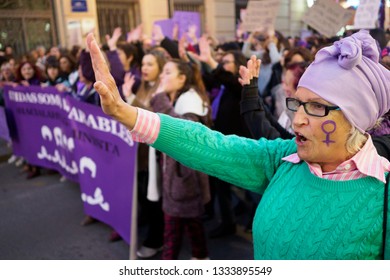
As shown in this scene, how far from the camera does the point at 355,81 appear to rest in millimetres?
1047

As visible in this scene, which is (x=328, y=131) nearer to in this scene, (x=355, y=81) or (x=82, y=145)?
(x=355, y=81)

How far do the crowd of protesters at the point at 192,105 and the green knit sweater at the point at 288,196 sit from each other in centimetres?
24

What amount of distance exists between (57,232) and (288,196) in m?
3.00

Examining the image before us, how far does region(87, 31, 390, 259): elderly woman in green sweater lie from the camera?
3.45 ft

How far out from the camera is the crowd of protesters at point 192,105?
2.58 metres

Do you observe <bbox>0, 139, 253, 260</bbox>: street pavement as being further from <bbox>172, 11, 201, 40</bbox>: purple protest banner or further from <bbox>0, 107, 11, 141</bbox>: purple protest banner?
<bbox>172, 11, 201, 40</bbox>: purple protest banner

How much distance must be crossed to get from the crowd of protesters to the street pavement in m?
0.18

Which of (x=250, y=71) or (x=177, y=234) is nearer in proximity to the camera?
(x=250, y=71)

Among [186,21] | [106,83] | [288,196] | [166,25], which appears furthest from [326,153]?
[186,21]

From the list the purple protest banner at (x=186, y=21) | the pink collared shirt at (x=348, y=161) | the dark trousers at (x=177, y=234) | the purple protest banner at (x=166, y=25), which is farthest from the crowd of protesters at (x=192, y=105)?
the purple protest banner at (x=186, y=21)

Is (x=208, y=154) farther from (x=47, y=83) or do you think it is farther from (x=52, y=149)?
(x=47, y=83)

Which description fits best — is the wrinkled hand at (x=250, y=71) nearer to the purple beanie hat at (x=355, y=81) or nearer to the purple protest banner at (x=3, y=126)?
the purple beanie hat at (x=355, y=81)

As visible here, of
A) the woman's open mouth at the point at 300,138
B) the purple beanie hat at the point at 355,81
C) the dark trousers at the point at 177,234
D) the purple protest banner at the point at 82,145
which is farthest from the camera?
the purple protest banner at the point at 82,145

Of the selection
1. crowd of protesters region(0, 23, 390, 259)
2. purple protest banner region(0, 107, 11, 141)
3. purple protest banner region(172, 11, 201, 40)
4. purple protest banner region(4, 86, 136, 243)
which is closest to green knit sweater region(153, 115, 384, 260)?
crowd of protesters region(0, 23, 390, 259)
